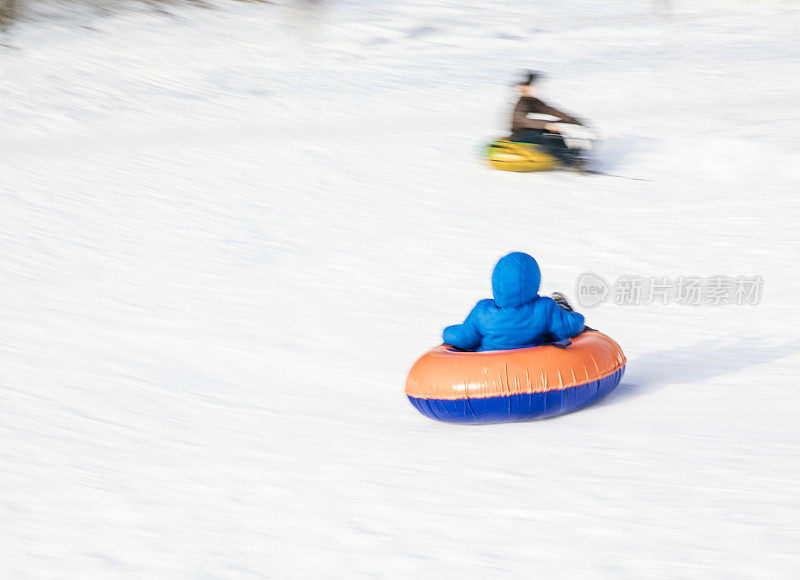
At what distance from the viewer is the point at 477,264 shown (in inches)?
314

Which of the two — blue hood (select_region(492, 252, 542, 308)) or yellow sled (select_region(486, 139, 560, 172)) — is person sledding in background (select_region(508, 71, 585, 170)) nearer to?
yellow sled (select_region(486, 139, 560, 172))

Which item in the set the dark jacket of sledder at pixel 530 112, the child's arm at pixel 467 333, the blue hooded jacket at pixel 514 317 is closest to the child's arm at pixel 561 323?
Result: the blue hooded jacket at pixel 514 317

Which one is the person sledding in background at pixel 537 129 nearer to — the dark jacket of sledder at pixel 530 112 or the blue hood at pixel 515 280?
the dark jacket of sledder at pixel 530 112

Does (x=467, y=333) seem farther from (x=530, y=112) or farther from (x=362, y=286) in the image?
(x=530, y=112)

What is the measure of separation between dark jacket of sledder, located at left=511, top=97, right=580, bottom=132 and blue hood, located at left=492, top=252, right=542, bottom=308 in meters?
5.72

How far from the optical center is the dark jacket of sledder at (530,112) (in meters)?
9.78

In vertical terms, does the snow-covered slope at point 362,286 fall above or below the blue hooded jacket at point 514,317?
below

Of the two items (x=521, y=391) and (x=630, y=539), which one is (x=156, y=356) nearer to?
(x=521, y=391)

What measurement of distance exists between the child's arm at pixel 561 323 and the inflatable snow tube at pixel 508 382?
7 centimetres

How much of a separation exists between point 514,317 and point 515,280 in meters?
0.20

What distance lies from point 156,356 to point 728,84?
34.6ft

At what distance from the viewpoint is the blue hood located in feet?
14.1

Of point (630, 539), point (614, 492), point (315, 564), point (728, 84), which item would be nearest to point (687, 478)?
point (614, 492)

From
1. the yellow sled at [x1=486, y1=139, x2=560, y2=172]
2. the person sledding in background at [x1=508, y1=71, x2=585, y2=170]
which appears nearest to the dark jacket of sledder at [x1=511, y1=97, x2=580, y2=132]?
the person sledding in background at [x1=508, y1=71, x2=585, y2=170]
